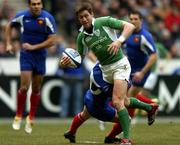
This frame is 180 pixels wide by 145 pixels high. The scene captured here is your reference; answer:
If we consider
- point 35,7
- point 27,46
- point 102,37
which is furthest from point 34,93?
point 102,37

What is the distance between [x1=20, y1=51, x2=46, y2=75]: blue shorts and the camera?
46.9 feet

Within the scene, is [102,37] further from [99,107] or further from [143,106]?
[143,106]

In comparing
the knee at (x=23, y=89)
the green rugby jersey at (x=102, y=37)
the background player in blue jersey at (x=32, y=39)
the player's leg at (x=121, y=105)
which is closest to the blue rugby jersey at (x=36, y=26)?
the background player in blue jersey at (x=32, y=39)

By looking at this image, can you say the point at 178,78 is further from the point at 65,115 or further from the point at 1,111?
the point at 1,111

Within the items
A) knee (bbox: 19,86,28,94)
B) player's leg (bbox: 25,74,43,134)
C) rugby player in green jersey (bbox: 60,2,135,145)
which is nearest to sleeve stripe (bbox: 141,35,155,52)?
player's leg (bbox: 25,74,43,134)

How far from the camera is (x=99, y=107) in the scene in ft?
37.7

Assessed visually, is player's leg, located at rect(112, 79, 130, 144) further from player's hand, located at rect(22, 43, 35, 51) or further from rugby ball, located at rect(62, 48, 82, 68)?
player's hand, located at rect(22, 43, 35, 51)

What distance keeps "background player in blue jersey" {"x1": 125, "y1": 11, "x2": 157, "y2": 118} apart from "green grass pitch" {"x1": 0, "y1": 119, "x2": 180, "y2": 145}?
3.11 feet

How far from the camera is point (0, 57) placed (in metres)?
20.9

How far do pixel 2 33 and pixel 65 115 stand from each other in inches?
132

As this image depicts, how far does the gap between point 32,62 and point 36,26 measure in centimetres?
69

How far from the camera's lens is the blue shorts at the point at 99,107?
11.5 metres

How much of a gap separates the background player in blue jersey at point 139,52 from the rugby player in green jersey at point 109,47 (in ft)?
10.7

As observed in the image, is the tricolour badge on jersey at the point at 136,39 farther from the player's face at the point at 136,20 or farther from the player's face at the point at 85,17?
the player's face at the point at 85,17
